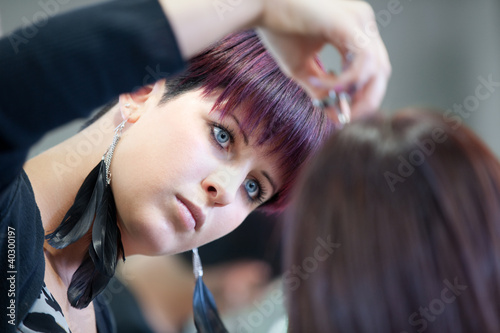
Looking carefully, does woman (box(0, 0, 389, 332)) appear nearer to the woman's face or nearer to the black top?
the woman's face

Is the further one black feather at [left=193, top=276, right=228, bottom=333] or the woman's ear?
black feather at [left=193, top=276, right=228, bottom=333]

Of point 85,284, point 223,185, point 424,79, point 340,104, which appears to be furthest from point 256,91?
point 424,79

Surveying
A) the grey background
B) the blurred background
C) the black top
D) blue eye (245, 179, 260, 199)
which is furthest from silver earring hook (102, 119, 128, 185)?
the grey background

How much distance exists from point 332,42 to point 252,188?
44 centimetres

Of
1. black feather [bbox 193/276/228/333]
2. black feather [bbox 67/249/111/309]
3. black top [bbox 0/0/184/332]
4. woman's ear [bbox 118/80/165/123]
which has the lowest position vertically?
black feather [bbox 193/276/228/333]

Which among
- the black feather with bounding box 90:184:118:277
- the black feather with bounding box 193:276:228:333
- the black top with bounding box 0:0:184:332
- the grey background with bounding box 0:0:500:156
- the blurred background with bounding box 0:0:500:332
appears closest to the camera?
the black top with bounding box 0:0:184:332

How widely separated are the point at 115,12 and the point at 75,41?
0.04 metres

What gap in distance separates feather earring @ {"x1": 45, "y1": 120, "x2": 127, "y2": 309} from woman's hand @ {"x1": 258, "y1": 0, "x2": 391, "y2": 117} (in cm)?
40

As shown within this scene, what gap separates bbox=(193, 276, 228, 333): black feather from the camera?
0.96 metres

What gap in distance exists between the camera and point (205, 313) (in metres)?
0.98

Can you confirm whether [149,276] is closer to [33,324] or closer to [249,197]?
[249,197]

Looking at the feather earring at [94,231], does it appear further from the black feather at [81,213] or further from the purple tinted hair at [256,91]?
the purple tinted hair at [256,91]

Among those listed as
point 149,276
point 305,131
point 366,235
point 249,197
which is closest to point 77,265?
point 249,197

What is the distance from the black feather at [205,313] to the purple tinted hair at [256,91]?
0.32 metres
